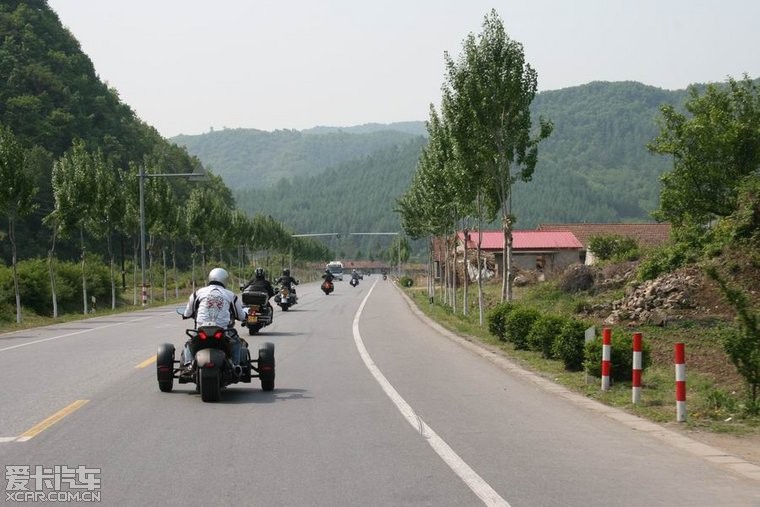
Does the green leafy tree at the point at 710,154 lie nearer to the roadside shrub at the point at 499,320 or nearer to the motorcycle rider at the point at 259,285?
the motorcycle rider at the point at 259,285

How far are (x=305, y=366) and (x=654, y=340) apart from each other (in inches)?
350

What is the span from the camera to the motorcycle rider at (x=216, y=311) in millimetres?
12344

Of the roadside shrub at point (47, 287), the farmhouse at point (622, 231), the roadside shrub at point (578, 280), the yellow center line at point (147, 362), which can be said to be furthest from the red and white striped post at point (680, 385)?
the farmhouse at point (622, 231)

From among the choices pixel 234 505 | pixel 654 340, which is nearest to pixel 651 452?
pixel 234 505

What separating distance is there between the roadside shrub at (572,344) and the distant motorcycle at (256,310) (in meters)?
10.9

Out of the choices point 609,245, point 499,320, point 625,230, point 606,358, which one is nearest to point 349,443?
point 606,358

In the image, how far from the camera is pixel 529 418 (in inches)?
427

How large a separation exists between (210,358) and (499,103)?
1652 centimetres

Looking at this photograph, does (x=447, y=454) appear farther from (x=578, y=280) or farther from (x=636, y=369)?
(x=578, y=280)

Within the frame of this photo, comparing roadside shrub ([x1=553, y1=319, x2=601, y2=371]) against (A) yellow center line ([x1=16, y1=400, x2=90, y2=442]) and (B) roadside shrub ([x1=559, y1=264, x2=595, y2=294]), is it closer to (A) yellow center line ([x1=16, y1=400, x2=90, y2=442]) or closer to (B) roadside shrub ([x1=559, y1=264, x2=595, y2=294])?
(A) yellow center line ([x1=16, y1=400, x2=90, y2=442])

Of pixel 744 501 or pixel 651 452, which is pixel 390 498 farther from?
pixel 651 452

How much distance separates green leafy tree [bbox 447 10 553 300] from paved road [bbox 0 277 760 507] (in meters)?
11.5

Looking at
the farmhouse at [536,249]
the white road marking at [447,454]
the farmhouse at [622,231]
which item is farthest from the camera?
the farmhouse at [622,231]

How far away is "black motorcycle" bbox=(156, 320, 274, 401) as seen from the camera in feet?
38.5
